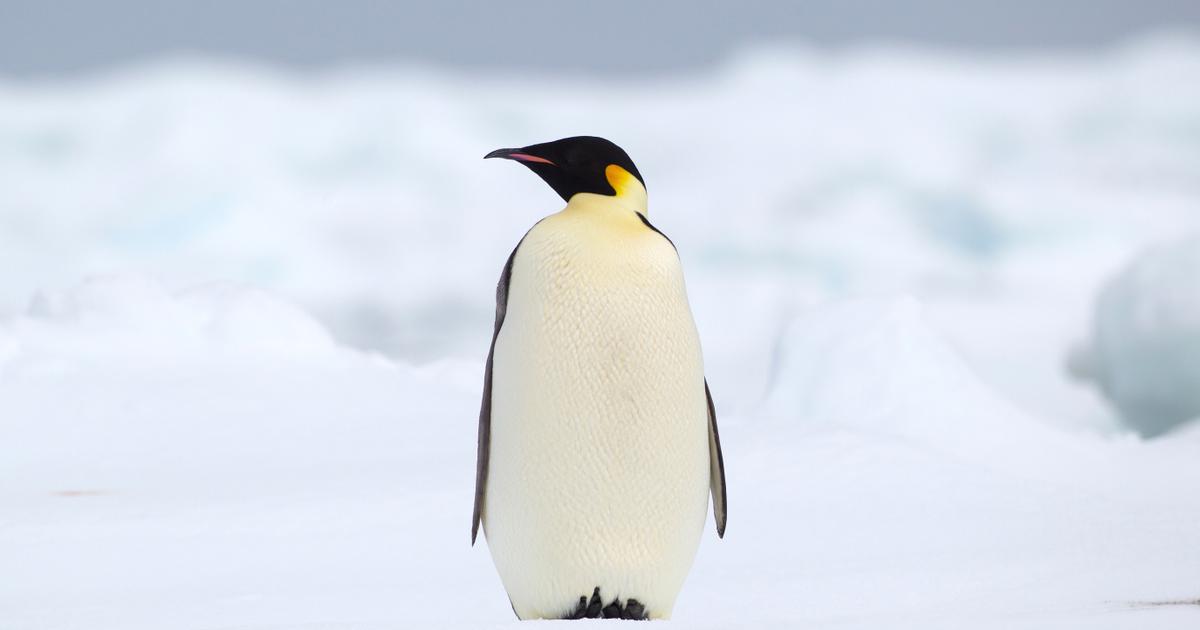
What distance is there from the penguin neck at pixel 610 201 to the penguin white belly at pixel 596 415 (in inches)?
A: 0.7

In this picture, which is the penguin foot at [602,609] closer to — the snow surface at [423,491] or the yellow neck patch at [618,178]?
the snow surface at [423,491]

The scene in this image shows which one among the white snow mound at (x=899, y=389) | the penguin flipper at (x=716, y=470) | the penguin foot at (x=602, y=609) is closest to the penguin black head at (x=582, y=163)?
the penguin flipper at (x=716, y=470)

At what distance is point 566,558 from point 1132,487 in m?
3.91

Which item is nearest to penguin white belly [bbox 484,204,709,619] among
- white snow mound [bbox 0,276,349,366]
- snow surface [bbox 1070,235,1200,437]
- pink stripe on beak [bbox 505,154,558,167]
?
pink stripe on beak [bbox 505,154,558,167]

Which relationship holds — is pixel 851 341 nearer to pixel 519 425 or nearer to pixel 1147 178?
pixel 519 425

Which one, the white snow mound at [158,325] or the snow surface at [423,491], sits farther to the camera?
the white snow mound at [158,325]

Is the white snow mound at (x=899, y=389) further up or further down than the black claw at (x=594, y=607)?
further up

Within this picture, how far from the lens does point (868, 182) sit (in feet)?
54.6

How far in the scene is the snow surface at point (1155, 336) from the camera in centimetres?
923

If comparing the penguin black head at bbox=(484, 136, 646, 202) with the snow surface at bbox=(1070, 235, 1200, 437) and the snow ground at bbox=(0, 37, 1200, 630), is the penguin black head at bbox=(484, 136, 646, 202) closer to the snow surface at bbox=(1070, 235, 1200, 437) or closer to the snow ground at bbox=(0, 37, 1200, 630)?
the snow ground at bbox=(0, 37, 1200, 630)

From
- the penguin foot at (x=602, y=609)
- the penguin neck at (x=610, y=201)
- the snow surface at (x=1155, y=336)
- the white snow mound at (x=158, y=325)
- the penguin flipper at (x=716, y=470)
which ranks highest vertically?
the snow surface at (x=1155, y=336)

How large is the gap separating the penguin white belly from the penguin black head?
0.23 feet

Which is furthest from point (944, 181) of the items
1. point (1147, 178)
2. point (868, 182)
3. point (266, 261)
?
point (266, 261)

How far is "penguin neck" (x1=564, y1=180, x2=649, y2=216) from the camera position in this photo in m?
2.43
